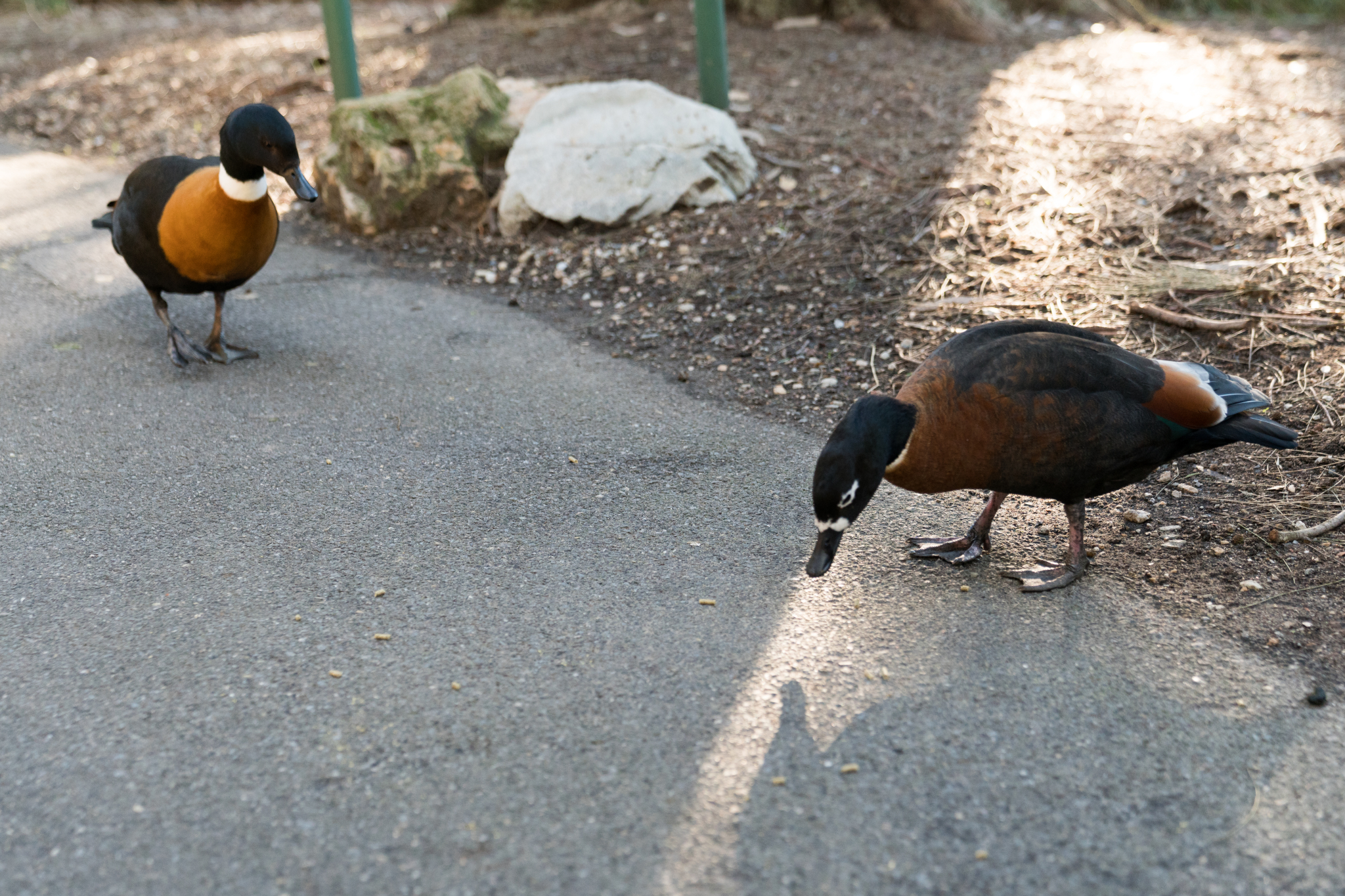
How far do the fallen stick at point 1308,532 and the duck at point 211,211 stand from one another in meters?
3.50

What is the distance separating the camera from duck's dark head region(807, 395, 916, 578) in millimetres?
2516

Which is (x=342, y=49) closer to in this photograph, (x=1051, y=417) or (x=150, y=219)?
(x=150, y=219)

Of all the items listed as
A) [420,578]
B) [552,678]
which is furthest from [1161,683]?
[420,578]

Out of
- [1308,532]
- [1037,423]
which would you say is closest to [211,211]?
[1037,423]

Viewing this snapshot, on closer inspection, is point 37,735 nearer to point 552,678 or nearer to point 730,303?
point 552,678

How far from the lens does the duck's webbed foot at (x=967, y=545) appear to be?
9.99ft

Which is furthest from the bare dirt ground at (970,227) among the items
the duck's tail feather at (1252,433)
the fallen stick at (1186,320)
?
the duck's tail feather at (1252,433)

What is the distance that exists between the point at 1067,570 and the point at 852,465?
0.85 m

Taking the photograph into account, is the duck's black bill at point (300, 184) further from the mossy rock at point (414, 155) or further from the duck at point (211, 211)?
the mossy rock at point (414, 155)

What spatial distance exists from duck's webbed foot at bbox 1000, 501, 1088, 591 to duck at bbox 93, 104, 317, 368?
291 centimetres

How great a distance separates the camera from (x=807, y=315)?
4582 millimetres

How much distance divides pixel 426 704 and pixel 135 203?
9.56 ft

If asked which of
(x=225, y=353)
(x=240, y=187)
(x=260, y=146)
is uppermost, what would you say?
(x=260, y=146)

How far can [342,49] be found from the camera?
21.4 ft
